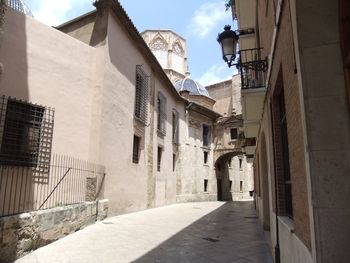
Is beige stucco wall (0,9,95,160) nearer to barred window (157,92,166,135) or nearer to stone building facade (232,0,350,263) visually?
barred window (157,92,166,135)

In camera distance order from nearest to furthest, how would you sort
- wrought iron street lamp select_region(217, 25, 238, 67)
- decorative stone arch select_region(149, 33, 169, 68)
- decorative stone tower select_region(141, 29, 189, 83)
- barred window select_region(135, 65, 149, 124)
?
wrought iron street lamp select_region(217, 25, 238, 67) < barred window select_region(135, 65, 149, 124) < decorative stone tower select_region(141, 29, 189, 83) < decorative stone arch select_region(149, 33, 169, 68)

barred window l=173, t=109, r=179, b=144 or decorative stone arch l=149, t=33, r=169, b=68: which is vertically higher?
decorative stone arch l=149, t=33, r=169, b=68

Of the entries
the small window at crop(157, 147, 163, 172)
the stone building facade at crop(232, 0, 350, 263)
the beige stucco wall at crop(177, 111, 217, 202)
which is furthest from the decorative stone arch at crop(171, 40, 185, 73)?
the stone building facade at crop(232, 0, 350, 263)

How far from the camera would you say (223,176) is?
2883cm

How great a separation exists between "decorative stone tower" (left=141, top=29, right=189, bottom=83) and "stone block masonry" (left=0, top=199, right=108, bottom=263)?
28.5 m

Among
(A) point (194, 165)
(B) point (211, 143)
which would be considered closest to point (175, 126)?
(A) point (194, 165)

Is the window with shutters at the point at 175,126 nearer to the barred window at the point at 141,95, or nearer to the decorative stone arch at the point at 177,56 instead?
the barred window at the point at 141,95

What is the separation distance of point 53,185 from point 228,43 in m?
6.37

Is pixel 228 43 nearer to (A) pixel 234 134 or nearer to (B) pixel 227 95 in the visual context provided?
(A) pixel 234 134

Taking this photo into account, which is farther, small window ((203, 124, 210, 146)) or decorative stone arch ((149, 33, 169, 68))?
decorative stone arch ((149, 33, 169, 68))

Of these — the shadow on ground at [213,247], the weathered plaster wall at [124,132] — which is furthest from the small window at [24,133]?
the shadow on ground at [213,247]

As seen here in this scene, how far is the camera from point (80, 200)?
9.50m

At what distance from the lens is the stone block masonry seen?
523 cm

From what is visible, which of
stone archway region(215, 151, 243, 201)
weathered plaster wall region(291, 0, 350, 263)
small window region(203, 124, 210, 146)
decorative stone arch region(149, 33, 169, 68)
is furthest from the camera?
decorative stone arch region(149, 33, 169, 68)
